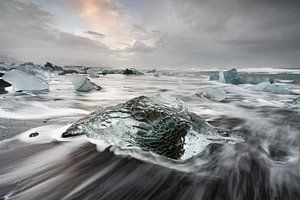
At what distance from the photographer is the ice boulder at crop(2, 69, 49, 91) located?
589 centimetres

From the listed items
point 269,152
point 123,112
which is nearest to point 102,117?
point 123,112

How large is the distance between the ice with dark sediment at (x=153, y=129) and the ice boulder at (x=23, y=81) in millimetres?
4945

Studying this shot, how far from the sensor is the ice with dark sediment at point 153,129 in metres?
1.87

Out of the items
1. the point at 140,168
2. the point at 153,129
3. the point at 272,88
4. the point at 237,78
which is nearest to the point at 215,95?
the point at 272,88

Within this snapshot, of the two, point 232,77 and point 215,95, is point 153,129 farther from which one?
point 232,77

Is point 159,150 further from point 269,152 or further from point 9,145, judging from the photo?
point 9,145

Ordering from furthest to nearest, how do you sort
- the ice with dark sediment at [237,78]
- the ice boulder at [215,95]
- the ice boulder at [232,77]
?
the ice boulder at [232,77] < the ice with dark sediment at [237,78] < the ice boulder at [215,95]

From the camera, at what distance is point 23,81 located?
618 centimetres

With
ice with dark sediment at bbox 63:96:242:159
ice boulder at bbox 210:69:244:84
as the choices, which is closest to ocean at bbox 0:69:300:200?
ice with dark sediment at bbox 63:96:242:159

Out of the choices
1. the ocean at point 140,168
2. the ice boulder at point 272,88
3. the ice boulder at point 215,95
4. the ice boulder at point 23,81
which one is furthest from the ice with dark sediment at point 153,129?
the ice boulder at point 272,88

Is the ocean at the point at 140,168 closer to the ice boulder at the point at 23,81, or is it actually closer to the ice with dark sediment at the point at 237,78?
the ice boulder at the point at 23,81

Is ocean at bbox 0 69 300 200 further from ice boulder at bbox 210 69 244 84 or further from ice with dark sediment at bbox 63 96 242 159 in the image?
ice boulder at bbox 210 69 244 84

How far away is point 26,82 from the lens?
6250mm

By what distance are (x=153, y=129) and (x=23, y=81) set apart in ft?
19.4
